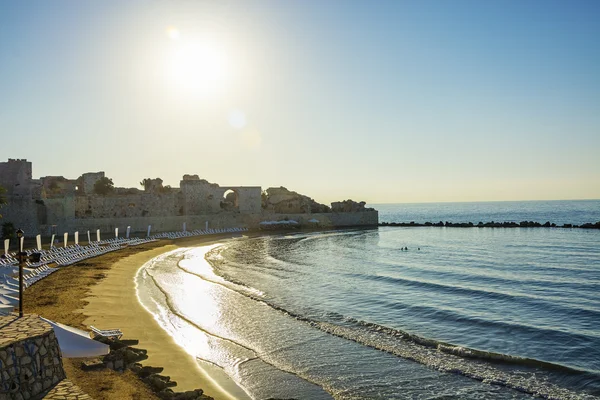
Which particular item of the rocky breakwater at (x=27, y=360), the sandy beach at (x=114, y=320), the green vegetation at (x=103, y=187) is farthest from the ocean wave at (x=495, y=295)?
the green vegetation at (x=103, y=187)

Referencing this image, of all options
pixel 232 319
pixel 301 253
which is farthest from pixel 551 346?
pixel 301 253

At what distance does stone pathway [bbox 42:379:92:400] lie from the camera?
254 inches

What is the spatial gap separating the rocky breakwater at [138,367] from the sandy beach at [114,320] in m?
0.17

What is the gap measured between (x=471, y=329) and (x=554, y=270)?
500 inches

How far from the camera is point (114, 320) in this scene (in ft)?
40.2

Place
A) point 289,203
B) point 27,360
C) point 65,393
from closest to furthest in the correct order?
1. point 27,360
2. point 65,393
3. point 289,203

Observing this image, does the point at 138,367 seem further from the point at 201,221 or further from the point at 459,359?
the point at 201,221

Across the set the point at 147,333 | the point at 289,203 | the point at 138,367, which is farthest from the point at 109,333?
the point at 289,203

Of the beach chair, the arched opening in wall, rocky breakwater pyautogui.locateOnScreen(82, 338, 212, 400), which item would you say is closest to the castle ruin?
the arched opening in wall

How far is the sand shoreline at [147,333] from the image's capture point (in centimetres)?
849

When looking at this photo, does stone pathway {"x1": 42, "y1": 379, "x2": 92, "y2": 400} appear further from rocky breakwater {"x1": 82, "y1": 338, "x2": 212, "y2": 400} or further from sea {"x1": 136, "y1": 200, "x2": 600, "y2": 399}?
sea {"x1": 136, "y1": 200, "x2": 600, "y2": 399}

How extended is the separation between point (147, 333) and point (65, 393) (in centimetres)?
497

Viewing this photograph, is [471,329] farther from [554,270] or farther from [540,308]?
[554,270]

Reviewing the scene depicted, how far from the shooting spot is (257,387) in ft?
27.6
